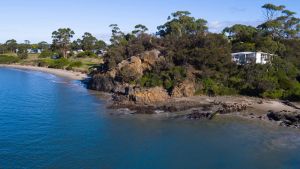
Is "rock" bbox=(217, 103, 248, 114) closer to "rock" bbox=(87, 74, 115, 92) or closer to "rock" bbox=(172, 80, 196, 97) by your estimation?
"rock" bbox=(172, 80, 196, 97)

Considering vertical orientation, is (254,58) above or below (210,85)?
above

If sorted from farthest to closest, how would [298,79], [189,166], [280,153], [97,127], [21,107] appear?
[298,79] → [21,107] → [97,127] → [280,153] → [189,166]

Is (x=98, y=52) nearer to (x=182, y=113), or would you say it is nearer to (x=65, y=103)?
(x=65, y=103)

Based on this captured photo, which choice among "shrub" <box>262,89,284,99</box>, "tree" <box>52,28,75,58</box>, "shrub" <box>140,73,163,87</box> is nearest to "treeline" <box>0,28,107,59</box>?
"tree" <box>52,28,75,58</box>

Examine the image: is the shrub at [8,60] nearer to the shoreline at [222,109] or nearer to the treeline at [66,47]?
the treeline at [66,47]

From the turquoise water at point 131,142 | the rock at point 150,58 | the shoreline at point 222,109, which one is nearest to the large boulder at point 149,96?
the shoreline at point 222,109

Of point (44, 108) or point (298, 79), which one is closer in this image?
point (44, 108)

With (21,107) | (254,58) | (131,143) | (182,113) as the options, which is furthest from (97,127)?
(254,58)
